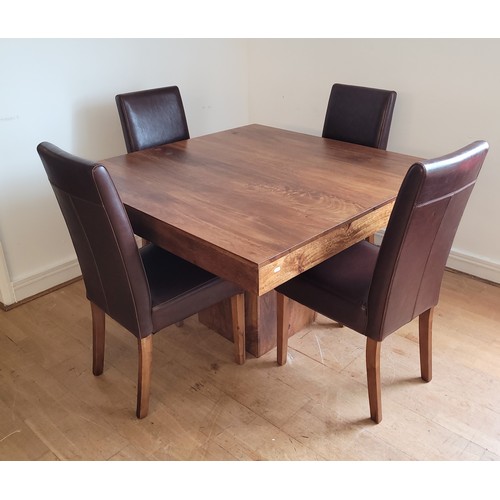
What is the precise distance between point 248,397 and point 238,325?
0.89 feet

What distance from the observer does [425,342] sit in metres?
1.83

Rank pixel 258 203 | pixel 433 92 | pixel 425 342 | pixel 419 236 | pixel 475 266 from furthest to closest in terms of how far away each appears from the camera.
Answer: pixel 475 266 → pixel 433 92 → pixel 425 342 → pixel 258 203 → pixel 419 236

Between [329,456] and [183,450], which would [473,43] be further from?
[183,450]

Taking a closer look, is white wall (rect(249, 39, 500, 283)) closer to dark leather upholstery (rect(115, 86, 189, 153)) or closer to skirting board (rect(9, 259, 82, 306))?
dark leather upholstery (rect(115, 86, 189, 153))

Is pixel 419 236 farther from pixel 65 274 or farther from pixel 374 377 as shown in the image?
pixel 65 274

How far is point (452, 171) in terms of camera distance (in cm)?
130

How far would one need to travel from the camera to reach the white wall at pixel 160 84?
2248 millimetres

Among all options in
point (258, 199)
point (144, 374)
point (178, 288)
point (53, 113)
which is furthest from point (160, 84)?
point (144, 374)

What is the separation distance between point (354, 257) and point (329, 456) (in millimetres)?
674

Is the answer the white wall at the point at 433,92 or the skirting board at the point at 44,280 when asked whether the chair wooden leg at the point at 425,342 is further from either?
the skirting board at the point at 44,280

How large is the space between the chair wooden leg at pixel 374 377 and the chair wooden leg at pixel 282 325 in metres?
0.39

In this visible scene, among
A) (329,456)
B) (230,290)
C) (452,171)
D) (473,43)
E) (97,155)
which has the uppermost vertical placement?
(473,43)
